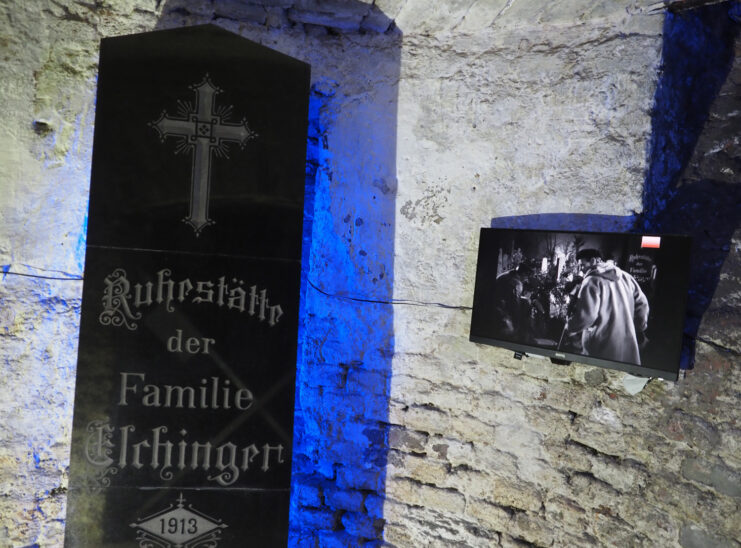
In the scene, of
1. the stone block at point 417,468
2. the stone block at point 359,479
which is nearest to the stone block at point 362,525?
the stone block at point 359,479

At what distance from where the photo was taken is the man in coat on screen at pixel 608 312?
2.00 m

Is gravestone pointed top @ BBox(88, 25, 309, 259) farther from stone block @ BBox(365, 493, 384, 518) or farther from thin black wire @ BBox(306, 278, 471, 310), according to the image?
stone block @ BBox(365, 493, 384, 518)

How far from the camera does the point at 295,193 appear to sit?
2363 millimetres

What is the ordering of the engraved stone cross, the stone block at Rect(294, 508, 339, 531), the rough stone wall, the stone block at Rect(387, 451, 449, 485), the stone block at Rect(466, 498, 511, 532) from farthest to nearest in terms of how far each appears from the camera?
the stone block at Rect(294, 508, 339, 531), the stone block at Rect(387, 451, 449, 485), the stone block at Rect(466, 498, 511, 532), the engraved stone cross, the rough stone wall

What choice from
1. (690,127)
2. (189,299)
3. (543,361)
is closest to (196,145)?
(189,299)

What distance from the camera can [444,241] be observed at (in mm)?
2572

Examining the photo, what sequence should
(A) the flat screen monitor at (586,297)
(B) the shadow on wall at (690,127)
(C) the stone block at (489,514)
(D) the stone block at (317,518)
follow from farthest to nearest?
1. (D) the stone block at (317,518)
2. (C) the stone block at (489,514)
3. (B) the shadow on wall at (690,127)
4. (A) the flat screen monitor at (586,297)

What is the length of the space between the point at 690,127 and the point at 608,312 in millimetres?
897

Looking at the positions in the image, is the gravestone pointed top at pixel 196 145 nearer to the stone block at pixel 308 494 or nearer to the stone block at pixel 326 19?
the stone block at pixel 326 19

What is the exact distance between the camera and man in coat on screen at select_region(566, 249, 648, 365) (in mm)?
1998

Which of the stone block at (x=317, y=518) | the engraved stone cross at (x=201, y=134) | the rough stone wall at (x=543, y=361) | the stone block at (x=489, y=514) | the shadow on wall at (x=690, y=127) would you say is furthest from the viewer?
the stone block at (x=317, y=518)

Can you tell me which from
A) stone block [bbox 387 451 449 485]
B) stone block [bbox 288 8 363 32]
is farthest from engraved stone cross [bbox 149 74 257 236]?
stone block [bbox 387 451 449 485]

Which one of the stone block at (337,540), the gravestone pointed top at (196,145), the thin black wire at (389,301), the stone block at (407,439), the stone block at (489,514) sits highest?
the gravestone pointed top at (196,145)

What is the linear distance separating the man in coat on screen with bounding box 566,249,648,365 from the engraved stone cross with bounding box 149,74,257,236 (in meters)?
1.54
